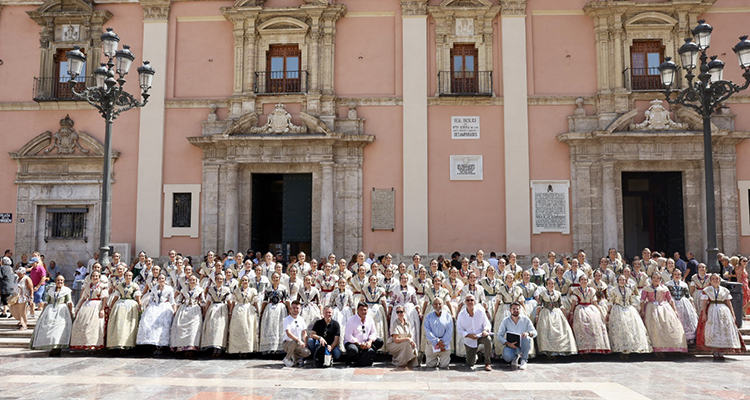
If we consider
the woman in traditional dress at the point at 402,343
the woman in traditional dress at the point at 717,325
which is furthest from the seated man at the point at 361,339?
the woman in traditional dress at the point at 717,325

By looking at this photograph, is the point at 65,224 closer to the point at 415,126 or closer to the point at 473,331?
the point at 415,126

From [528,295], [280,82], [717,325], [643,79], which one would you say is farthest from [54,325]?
[643,79]

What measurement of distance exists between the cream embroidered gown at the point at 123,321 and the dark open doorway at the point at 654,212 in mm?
13660

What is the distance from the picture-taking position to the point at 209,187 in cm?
1614

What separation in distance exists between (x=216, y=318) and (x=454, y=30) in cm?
1077

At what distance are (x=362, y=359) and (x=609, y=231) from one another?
9.48 meters

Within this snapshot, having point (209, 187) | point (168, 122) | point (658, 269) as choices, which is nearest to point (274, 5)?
point (168, 122)

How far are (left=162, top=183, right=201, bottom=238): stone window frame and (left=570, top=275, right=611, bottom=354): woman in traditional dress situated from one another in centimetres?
1057

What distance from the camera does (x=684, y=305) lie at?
9.76m

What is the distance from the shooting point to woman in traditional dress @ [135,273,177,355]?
9430 mm

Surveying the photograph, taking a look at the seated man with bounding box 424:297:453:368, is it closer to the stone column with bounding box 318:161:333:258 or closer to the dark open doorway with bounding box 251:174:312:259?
the stone column with bounding box 318:161:333:258

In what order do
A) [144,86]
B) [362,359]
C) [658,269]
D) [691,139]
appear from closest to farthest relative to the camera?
[362,359] → [658,269] → [144,86] → [691,139]

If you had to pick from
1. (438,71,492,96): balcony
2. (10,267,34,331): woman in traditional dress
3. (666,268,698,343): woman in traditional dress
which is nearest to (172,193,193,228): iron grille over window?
(10,267,34,331): woman in traditional dress

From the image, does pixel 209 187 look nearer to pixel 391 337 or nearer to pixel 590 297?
pixel 391 337
